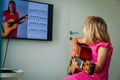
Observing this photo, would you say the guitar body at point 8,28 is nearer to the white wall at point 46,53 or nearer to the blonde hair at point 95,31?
the white wall at point 46,53

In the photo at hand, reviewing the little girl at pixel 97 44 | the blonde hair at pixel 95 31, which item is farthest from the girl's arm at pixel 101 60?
the blonde hair at pixel 95 31

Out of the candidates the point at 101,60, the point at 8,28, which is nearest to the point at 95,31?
the point at 101,60

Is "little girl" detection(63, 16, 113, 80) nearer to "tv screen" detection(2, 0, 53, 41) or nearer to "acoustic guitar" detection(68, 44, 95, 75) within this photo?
"acoustic guitar" detection(68, 44, 95, 75)

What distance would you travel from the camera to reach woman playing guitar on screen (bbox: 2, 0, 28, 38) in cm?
310

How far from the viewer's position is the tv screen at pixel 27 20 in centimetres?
314

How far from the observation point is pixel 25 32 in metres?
3.28

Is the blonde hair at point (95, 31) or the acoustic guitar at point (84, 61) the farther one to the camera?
the blonde hair at point (95, 31)

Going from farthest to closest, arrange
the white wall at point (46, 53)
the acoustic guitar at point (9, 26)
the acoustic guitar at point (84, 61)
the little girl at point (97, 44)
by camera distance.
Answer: the white wall at point (46, 53) < the acoustic guitar at point (9, 26) < the little girl at point (97, 44) < the acoustic guitar at point (84, 61)

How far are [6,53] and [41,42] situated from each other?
0.59 m

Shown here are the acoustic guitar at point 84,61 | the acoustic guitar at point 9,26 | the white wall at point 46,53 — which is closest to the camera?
the acoustic guitar at point 84,61

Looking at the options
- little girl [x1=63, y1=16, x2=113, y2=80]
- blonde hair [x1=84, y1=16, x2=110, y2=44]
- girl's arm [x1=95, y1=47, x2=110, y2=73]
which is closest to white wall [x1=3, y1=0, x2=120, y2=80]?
little girl [x1=63, y1=16, x2=113, y2=80]

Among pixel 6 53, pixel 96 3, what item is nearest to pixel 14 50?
pixel 6 53

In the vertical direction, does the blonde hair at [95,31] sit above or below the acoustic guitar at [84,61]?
above

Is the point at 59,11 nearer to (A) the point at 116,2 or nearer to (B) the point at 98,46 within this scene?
(A) the point at 116,2
